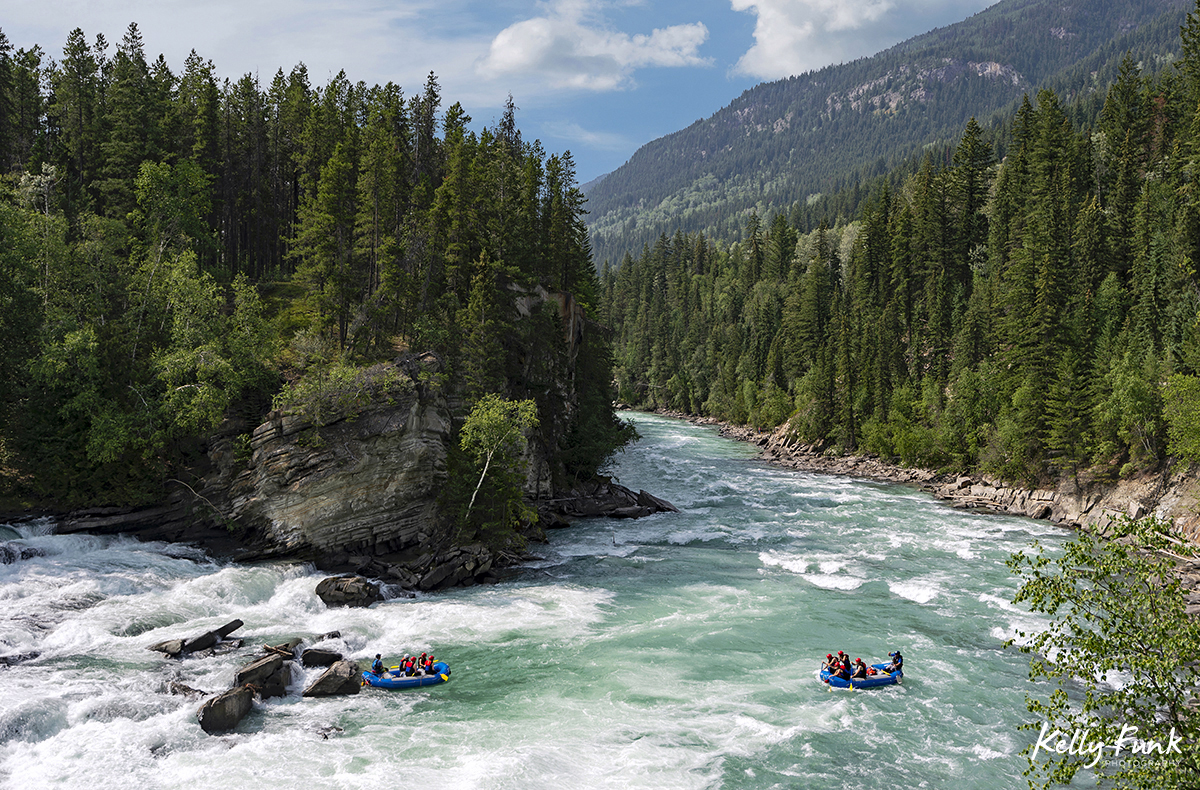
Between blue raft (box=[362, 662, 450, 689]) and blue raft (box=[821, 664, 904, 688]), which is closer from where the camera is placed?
blue raft (box=[362, 662, 450, 689])

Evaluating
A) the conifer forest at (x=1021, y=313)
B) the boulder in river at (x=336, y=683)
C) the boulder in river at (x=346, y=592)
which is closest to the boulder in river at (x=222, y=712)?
the boulder in river at (x=336, y=683)

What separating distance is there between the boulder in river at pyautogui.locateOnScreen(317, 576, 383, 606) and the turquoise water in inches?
33.7

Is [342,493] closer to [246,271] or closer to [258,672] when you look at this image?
[258,672]

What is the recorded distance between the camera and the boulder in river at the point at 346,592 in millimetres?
33531

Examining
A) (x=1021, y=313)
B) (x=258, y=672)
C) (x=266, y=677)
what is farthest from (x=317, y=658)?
(x=1021, y=313)

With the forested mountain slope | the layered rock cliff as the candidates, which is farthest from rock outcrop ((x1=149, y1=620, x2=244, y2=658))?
the forested mountain slope

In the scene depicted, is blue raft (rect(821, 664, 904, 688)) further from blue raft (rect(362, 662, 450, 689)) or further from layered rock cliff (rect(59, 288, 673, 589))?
layered rock cliff (rect(59, 288, 673, 589))

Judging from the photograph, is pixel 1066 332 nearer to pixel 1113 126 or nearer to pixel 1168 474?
pixel 1168 474

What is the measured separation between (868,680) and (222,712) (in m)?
23.0

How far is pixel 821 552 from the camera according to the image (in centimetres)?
4538

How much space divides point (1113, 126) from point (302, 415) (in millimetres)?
91633

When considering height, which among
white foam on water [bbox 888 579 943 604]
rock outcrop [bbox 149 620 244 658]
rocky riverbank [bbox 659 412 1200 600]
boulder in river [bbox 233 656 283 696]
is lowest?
rocky riverbank [bbox 659 412 1200 600]

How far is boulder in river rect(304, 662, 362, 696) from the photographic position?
25469 millimetres

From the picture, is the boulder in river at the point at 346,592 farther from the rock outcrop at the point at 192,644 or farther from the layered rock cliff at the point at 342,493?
the rock outcrop at the point at 192,644
